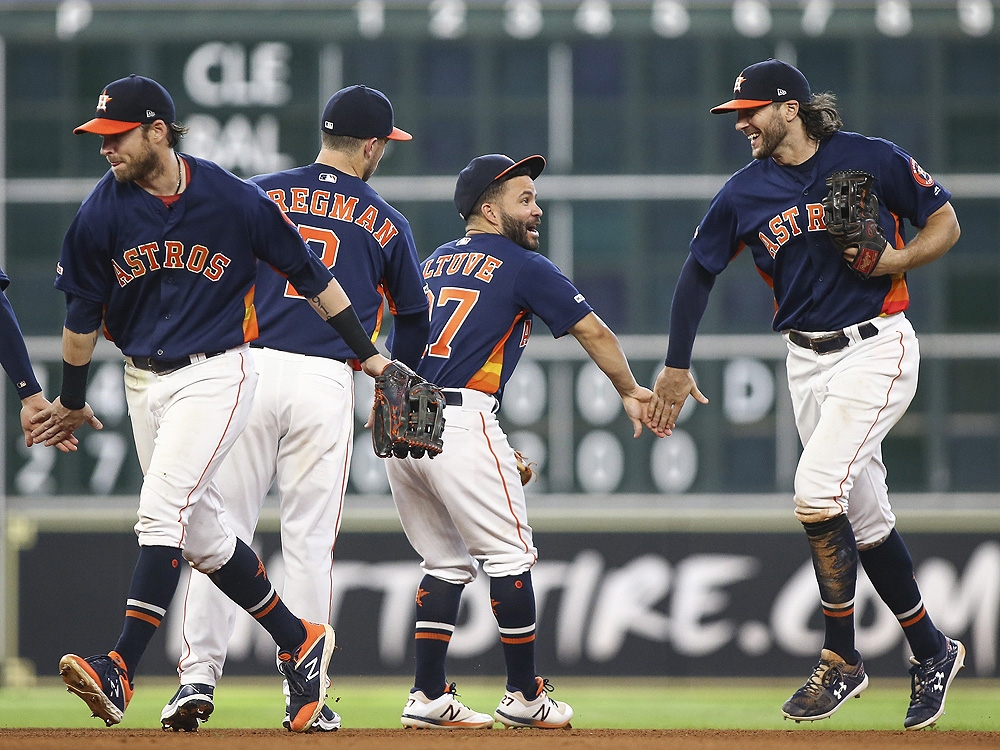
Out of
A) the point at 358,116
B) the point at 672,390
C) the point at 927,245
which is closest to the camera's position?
the point at 927,245

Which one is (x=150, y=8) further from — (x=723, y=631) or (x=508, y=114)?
(x=723, y=631)

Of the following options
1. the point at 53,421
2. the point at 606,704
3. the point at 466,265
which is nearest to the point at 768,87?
the point at 466,265

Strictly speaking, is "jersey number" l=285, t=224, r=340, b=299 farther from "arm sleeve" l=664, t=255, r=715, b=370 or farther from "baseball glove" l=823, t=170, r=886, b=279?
"baseball glove" l=823, t=170, r=886, b=279

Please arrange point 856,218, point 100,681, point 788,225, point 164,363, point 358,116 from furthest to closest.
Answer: point 358,116 < point 788,225 < point 856,218 < point 164,363 < point 100,681

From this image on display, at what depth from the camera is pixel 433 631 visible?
4695 millimetres

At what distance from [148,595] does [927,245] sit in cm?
267

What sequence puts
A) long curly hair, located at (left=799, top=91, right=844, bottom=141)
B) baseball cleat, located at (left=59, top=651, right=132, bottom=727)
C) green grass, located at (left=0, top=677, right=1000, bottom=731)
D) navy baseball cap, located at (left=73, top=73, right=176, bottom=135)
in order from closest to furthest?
baseball cleat, located at (left=59, top=651, right=132, bottom=727)
navy baseball cap, located at (left=73, top=73, right=176, bottom=135)
long curly hair, located at (left=799, top=91, right=844, bottom=141)
green grass, located at (left=0, top=677, right=1000, bottom=731)

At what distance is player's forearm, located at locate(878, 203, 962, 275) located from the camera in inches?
176

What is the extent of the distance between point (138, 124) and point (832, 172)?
2.23 meters

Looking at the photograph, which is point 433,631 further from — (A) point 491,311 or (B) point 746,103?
(B) point 746,103

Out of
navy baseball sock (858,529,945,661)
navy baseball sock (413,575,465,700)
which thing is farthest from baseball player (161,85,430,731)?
navy baseball sock (858,529,945,661)

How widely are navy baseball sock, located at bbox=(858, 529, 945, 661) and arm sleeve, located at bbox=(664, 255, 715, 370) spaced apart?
93 centimetres

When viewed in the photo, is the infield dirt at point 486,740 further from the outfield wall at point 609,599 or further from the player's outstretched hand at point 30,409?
the outfield wall at point 609,599

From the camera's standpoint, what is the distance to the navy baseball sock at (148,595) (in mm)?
3918
